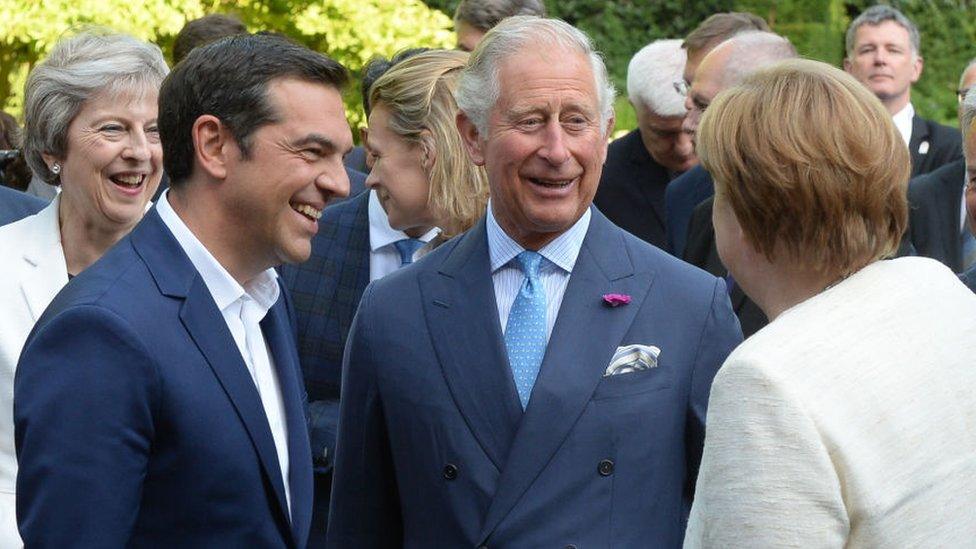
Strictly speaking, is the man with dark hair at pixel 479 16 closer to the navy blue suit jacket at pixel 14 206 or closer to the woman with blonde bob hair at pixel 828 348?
the navy blue suit jacket at pixel 14 206

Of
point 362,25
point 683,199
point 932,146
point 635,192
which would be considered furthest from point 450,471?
point 362,25

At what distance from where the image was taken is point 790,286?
9.00 ft

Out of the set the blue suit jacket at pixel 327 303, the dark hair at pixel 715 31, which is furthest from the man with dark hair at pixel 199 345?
the dark hair at pixel 715 31

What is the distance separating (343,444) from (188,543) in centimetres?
73

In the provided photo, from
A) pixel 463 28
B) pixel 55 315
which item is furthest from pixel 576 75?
pixel 463 28

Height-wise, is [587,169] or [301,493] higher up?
[587,169]

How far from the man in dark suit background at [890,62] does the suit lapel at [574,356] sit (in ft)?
15.7

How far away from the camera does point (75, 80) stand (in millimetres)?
4629

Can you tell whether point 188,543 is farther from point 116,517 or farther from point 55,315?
point 55,315

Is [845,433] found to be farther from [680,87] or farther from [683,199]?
[680,87]

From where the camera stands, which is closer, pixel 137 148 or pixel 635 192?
pixel 137 148

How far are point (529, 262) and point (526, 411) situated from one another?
405 millimetres

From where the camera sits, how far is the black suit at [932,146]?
7.61 meters

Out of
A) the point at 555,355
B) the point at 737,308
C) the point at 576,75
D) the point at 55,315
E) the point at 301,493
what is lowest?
the point at 737,308
